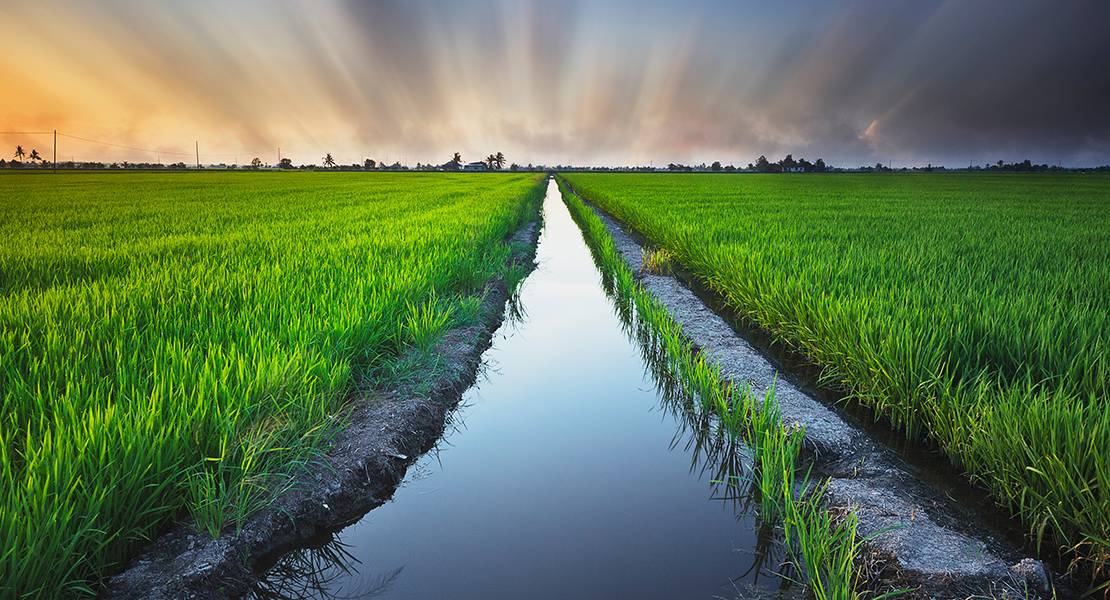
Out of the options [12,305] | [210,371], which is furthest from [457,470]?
[12,305]

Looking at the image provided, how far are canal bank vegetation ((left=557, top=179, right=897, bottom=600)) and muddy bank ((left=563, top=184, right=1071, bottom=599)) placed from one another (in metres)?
0.09

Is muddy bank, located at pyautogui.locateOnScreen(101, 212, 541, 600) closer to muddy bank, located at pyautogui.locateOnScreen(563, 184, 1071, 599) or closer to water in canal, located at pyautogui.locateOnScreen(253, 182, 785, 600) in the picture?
water in canal, located at pyautogui.locateOnScreen(253, 182, 785, 600)

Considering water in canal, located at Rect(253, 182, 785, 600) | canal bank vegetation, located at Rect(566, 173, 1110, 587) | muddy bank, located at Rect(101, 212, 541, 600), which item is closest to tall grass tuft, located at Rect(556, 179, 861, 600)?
water in canal, located at Rect(253, 182, 785, 600)

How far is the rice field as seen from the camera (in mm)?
1444

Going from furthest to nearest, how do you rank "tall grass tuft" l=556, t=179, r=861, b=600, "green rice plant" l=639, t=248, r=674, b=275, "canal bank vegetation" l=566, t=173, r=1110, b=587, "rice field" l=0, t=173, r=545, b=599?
"green rice plant" l=639, t=248, r=674, b=275
"canal bank vegetation" l=566, t=173, r=1110, b=587
"tall grass tuft" l=556, t=179, r=861, b=600
"rice field" l=0, t=173, r=545, b=599

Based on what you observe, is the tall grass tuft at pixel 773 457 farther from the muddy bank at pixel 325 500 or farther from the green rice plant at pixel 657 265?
the green rice plant at pixel 657 265

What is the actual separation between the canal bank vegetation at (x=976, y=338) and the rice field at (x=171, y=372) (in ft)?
8.84

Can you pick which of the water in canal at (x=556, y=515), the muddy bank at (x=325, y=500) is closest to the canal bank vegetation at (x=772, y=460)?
the water in canal at (x=556, y=515)

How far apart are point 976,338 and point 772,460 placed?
167 centimetres

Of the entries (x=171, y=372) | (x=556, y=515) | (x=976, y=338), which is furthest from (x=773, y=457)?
(x=171, y=372)

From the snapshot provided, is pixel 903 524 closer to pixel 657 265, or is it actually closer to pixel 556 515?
pixel 556 515

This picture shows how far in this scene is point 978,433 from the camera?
6.80ft

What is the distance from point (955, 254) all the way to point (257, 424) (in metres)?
6.75

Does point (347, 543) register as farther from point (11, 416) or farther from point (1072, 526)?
point (1072, 526)
